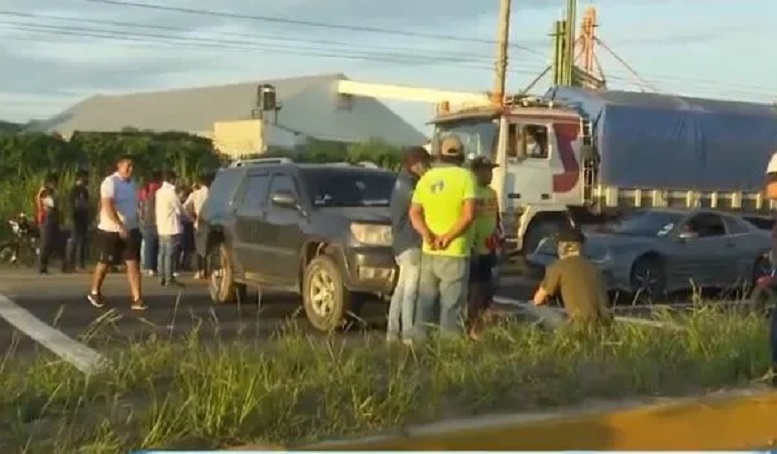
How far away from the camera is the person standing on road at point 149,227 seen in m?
18.9

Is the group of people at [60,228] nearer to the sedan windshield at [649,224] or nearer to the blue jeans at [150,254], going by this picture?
the blue jeans at [150,254]

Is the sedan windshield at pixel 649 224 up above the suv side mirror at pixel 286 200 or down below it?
below

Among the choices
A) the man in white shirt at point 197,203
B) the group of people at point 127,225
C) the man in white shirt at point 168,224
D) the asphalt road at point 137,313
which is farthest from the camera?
the man in white shirt at point 197,203

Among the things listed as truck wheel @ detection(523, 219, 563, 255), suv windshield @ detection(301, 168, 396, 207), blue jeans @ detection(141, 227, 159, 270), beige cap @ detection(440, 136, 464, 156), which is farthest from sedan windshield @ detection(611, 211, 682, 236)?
beige cap @ detection(440, 136, 464, 156)

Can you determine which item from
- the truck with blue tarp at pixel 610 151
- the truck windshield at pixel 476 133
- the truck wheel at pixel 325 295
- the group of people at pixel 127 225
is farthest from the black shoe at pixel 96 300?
the truck with blue tarp at pixel 610 151

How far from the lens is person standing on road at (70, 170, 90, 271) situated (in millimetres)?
20297

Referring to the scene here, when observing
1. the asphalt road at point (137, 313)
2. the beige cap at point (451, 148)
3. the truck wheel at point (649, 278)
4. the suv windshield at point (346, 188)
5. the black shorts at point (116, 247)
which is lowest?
the asphalt road at point (137, 313)

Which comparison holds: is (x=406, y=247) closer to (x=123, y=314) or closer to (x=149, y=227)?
(x=123, y=314)

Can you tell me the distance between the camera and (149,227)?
19.2 m

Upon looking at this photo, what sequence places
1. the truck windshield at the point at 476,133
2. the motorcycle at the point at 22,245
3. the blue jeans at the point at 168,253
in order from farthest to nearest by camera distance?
the motorcycle at the point at 22,245
the truck windshield at the point at 476,133
the blue jeans at the point at 168,253

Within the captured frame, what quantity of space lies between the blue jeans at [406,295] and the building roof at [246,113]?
52.1m

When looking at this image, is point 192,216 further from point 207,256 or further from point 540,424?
point 540,424

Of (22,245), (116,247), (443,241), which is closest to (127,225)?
(116,247)

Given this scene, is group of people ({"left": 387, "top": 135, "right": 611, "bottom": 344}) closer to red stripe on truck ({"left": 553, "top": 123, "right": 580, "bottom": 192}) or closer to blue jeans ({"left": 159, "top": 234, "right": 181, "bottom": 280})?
blue jeans ({"left": 159, "top": 234, "right": 181, "bottom": 280})
